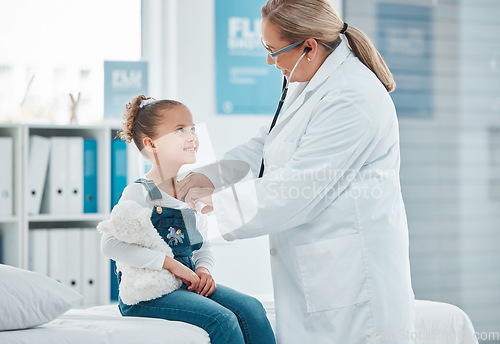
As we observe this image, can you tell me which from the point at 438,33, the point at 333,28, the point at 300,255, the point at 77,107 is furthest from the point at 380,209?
the point at 438,33

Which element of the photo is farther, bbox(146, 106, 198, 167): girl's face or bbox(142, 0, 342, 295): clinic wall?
bbox(142, 0, 342, 295): clinic wall

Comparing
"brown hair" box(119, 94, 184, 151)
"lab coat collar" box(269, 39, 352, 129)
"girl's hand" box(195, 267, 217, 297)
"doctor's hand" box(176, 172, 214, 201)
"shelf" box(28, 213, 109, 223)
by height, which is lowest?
"girl's hand" box(195, 267, 217, 297)

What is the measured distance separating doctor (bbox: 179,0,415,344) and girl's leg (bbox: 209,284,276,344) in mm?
74

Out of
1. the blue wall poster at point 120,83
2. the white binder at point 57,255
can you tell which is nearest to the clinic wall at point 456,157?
the blue wall poster at point 120,83

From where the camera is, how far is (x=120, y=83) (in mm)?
2604

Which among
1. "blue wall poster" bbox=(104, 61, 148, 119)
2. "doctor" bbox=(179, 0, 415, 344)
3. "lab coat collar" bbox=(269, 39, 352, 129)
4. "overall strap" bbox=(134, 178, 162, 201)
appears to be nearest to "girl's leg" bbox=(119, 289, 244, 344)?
"doctor" bbox=(179, 0, 415, 344)

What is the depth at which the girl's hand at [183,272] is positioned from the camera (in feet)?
4.76

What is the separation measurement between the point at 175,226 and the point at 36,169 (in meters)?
1.13

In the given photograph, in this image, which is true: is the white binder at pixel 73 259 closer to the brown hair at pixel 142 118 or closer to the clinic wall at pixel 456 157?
the brown hair at pixel 142 118

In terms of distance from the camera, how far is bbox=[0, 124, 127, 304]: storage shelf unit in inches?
93.2

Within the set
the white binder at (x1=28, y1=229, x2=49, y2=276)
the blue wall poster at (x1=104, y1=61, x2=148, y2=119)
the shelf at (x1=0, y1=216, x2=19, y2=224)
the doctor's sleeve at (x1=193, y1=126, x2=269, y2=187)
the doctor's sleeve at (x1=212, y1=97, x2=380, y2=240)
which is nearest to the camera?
the doctor's sleeve at (x1=212, y1=97, x2=380, y2=240)

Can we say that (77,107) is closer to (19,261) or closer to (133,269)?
(19,261)

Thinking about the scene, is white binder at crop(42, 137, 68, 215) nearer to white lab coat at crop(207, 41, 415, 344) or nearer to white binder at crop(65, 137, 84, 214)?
white binder at crop(65, 137, 84, 214)

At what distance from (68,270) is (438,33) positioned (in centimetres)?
206
